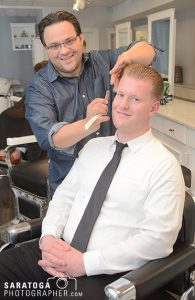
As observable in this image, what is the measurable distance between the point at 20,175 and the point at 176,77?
262 centimetres

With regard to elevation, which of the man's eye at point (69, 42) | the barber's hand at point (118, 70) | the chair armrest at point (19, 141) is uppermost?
the man's eye at point (69, 42)

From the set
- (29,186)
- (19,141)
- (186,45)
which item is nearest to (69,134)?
(29,186)

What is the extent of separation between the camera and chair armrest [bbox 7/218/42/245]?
4.18ft

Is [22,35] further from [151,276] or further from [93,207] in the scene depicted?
[151,276]

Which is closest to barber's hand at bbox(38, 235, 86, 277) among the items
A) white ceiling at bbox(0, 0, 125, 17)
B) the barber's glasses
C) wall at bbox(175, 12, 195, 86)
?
the barber's glasses

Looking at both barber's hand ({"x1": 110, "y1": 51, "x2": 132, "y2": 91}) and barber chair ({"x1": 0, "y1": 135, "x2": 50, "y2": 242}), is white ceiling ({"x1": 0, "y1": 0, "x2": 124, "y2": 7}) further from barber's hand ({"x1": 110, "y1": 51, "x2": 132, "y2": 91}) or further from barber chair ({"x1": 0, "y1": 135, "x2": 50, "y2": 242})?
barber's hand ({"x1": 110, "y1": 51, "x2": 132, "y2": 91})

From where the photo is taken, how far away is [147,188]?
109 cm

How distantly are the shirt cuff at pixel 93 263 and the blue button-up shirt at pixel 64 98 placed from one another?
42 centimetres

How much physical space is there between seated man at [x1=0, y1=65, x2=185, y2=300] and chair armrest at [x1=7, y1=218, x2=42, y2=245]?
4cm

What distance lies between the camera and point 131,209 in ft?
3.65

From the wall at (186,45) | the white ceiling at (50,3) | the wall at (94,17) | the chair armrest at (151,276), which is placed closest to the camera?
the chair armrest at (151,276)

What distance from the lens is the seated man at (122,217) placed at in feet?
3.43

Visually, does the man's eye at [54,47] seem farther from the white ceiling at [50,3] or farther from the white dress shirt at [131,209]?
the white ceiling at [50,3]

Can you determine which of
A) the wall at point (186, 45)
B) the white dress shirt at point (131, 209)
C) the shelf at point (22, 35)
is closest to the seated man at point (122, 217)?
the white dress shirt at point (131, 209)
